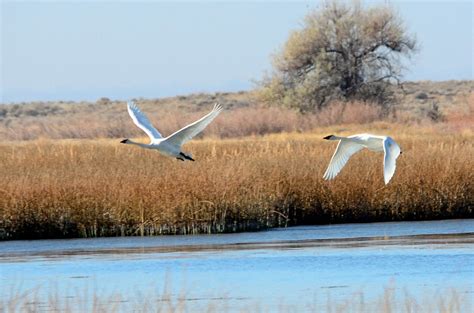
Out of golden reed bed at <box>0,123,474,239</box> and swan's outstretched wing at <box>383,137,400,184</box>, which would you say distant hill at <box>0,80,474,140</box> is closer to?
golden reed bed at <box>0,123,474,239</box>

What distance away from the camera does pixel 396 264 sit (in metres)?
12.3

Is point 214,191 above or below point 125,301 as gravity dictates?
above

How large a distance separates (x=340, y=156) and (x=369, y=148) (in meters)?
0.60

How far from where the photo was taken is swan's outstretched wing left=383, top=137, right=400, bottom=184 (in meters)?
12.8

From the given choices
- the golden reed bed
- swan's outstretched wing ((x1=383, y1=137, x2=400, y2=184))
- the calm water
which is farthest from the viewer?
the golden reed bed

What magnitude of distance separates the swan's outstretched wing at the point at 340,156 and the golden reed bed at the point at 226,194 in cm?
176

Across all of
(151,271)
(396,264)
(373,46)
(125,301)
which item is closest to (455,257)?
(396,264)

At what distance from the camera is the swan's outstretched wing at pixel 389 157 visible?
12844mm

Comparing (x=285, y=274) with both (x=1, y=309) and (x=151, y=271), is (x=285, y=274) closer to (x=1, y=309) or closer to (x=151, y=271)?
(x=151, y=271)

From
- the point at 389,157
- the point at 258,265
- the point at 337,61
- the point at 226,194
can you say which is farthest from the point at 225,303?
the point at 337,61

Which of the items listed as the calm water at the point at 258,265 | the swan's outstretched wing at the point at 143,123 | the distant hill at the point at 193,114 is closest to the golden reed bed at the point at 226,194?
the calm water at the point at 258,265

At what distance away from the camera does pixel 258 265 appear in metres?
12.5

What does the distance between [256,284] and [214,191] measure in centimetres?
446

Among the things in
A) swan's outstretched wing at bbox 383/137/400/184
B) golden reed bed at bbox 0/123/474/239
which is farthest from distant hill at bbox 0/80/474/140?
swan's outstretched wing at bbox 383/137/400/184
